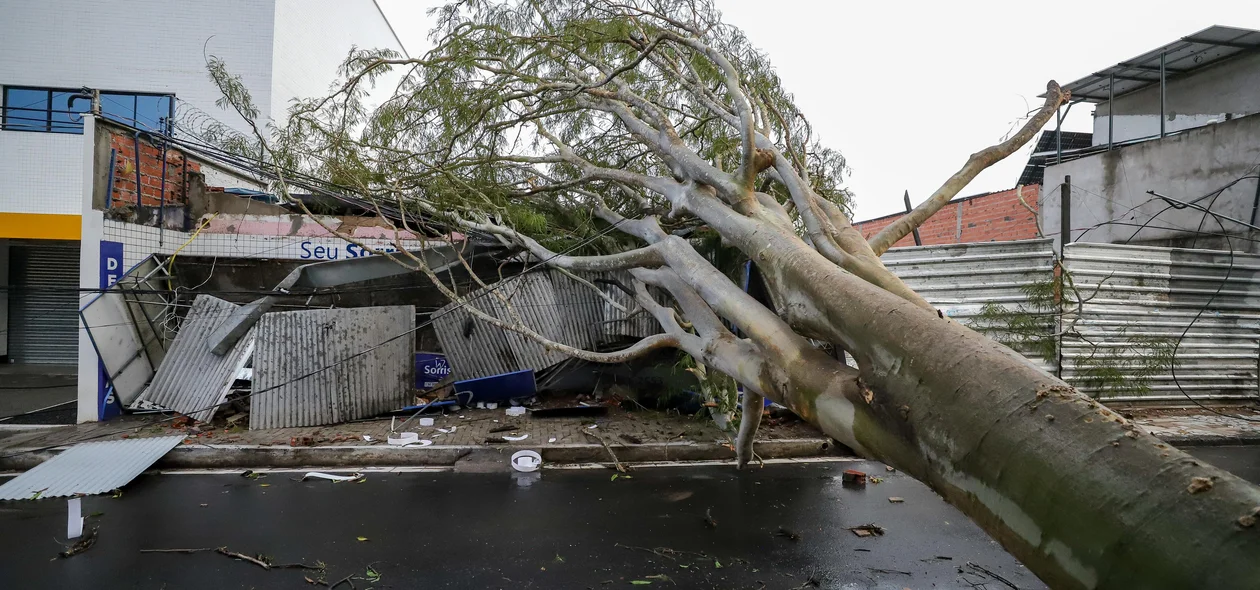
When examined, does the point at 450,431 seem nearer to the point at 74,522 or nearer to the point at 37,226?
the point at 74,522

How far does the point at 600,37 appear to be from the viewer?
5.91m

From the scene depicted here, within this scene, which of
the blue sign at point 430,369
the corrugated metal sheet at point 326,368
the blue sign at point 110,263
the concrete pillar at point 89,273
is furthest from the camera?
the blue sign at point 430,369

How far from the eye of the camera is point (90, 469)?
5609 millimetres

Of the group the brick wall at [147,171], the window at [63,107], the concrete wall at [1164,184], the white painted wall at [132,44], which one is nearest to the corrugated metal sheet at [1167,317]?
the concrete wall at [1164,184]

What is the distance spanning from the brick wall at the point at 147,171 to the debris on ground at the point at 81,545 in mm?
5429

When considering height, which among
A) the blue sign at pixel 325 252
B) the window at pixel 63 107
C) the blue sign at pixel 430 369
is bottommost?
the blue sign at pixel 430 369

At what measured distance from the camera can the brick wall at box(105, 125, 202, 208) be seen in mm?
8172

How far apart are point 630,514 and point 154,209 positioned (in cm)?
811

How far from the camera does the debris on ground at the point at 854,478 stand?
5840 mm

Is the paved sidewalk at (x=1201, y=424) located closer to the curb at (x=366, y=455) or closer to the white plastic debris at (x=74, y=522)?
the curb at (x=366, y=455)

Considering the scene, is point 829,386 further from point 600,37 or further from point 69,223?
point 69,223

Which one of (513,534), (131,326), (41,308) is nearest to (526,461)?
(513,534)

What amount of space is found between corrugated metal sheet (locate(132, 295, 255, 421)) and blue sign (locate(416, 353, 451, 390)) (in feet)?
6.75

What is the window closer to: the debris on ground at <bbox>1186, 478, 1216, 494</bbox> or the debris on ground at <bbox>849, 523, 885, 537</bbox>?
the debris on ground at <bbox>849, 523, 885, 537</bbox>
